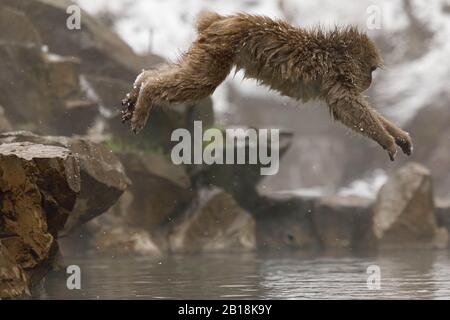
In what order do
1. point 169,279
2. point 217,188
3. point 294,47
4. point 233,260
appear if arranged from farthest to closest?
point 217,188 → point 233,260 → point 169,279 → point 294,47

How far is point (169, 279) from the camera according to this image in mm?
7043

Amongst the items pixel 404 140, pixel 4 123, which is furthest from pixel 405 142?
pixel 4 123

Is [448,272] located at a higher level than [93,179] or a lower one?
lower

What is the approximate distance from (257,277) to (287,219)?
5.12 meters

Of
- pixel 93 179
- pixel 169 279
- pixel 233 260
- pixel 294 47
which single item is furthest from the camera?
pixel 233 260

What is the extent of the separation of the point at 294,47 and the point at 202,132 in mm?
6390

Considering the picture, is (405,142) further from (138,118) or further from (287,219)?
(287,219)

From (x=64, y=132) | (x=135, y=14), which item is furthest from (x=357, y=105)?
(x=135, y=14)

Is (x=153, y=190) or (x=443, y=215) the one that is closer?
(x=153, y=190)

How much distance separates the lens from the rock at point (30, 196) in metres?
5.86

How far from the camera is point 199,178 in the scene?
1202cm

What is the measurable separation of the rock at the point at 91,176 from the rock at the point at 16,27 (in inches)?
172

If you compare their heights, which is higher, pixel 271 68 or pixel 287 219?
pixel 287 219

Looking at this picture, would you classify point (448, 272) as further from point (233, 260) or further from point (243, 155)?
point (243, 155)
